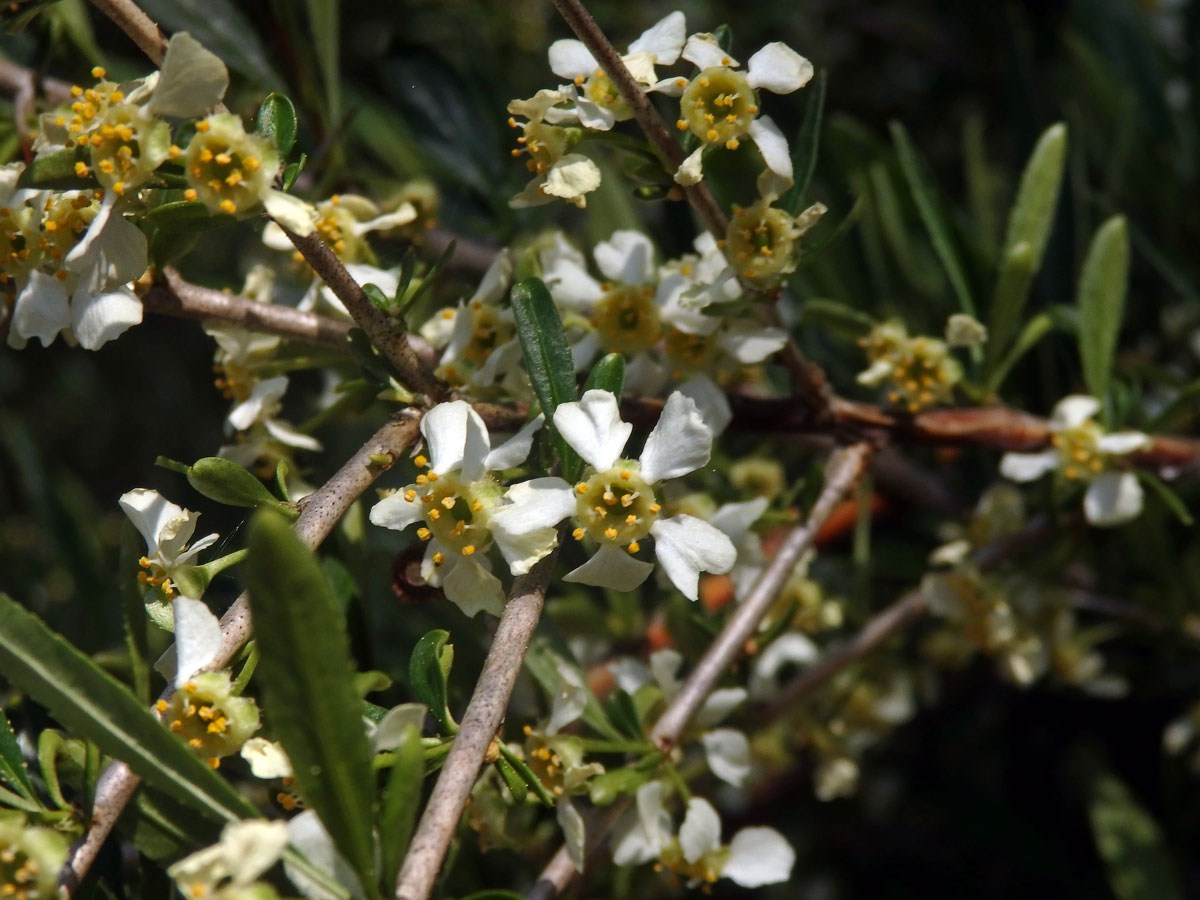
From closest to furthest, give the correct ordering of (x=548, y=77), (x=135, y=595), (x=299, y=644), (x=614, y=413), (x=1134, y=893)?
(x=299, y=644) → (x=614, y=413) → (x=135, y=595) → (x=1134, y=893) → (x=548, y=77)

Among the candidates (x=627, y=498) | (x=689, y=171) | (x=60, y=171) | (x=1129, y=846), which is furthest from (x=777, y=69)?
(x=1129, y=846)

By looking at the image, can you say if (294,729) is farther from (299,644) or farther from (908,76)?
(908,76)

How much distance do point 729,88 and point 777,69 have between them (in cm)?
5

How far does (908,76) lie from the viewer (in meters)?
3.05

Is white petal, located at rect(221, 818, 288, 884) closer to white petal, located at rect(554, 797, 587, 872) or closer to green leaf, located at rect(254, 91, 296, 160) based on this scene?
Result: white petal, located at rect(554, 797, 587, 872)

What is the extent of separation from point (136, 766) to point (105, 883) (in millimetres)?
302

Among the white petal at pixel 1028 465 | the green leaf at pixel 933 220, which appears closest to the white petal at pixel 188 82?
the green leaf at pixel 933 220

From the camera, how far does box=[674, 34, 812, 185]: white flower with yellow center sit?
1064mm

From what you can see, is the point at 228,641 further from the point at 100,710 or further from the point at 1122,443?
the point at 1122,443

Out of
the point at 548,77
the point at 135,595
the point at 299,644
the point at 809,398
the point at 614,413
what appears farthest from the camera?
the point at 548,77

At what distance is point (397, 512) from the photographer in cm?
103

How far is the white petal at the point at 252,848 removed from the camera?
75 cm

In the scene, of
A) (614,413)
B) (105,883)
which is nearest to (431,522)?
(614,413)

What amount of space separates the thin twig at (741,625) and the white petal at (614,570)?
229 millimetres
